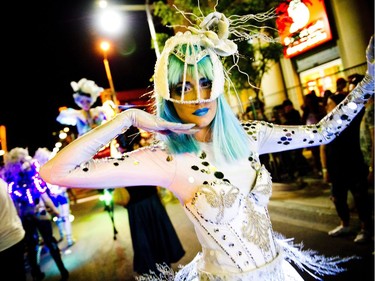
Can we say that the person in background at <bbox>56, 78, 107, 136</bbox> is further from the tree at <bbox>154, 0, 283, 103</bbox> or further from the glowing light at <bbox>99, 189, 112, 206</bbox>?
the tree at <bbox>154, 0, 283, 103</bbox>

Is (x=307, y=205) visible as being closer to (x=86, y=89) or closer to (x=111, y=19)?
(x=86, y=89)

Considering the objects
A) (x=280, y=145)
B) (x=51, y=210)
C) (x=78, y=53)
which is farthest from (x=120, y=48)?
(x=280, y=145)

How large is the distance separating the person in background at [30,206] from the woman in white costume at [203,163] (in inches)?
153

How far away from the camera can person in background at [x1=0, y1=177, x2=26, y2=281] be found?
11.8ft

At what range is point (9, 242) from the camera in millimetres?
3652

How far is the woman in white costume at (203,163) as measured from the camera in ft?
5.12

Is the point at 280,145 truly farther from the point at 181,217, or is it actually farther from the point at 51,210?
the point at 181,217

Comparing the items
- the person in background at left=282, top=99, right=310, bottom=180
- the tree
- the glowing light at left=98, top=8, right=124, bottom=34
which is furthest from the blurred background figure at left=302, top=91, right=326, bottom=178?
the glowing light at left=98, top=8, right=124, bottom=34

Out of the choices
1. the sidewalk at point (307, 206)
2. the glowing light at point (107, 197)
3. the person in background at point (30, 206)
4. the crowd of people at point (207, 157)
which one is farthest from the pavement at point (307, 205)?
the person in background at point (30, 206)

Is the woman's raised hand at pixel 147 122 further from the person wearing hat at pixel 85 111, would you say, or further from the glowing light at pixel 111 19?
the glowing light at pixel 111 19

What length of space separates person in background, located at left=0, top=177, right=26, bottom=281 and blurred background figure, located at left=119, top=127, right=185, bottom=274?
165 cm

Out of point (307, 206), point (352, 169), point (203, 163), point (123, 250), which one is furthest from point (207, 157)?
point (123, 250)

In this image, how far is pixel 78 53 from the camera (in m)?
23.3

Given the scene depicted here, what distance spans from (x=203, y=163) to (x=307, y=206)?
5263 mm
